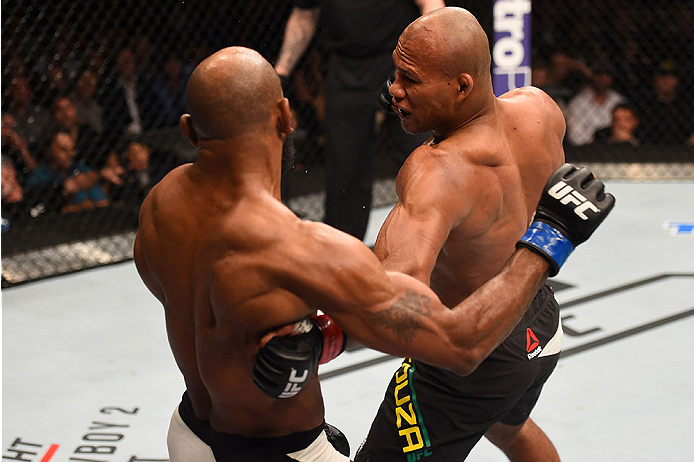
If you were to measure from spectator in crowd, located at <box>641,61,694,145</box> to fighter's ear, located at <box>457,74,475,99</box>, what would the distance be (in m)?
4.51

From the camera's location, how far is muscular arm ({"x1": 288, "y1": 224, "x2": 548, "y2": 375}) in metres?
1.07

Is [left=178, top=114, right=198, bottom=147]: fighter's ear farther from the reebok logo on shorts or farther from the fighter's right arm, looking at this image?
the reebok logo on shorts

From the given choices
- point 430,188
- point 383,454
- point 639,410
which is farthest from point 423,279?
point 639,410

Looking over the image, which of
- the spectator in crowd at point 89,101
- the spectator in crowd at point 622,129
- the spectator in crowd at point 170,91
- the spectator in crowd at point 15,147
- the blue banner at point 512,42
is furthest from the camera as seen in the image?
the spectator in crowd at point 622,129

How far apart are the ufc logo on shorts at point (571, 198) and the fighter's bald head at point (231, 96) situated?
0.47m

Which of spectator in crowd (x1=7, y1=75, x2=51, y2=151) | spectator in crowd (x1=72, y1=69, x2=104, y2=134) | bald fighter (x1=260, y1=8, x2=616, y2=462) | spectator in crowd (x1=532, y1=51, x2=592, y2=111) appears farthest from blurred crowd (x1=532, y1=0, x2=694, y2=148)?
bald fighter (x1=260, y1=8, x2=616, y2=462)

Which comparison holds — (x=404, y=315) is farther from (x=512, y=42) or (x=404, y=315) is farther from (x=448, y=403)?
(x=512, y=42)

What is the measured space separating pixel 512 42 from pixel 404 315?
3030mm

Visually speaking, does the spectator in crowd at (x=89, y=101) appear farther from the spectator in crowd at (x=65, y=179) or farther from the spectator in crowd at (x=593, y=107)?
the spectator in crowd at (x=593, y=107)

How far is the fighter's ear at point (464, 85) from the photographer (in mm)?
1373

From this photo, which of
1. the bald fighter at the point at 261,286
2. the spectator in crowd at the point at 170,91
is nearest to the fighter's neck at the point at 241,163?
the bald fighter at the point at 261,286

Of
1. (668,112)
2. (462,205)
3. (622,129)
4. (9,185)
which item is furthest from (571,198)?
(668,112)

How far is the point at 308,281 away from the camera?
107 cm

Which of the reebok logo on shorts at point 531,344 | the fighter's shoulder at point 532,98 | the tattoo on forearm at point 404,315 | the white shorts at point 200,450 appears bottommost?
the reebok logo on shorts at point 531,344
